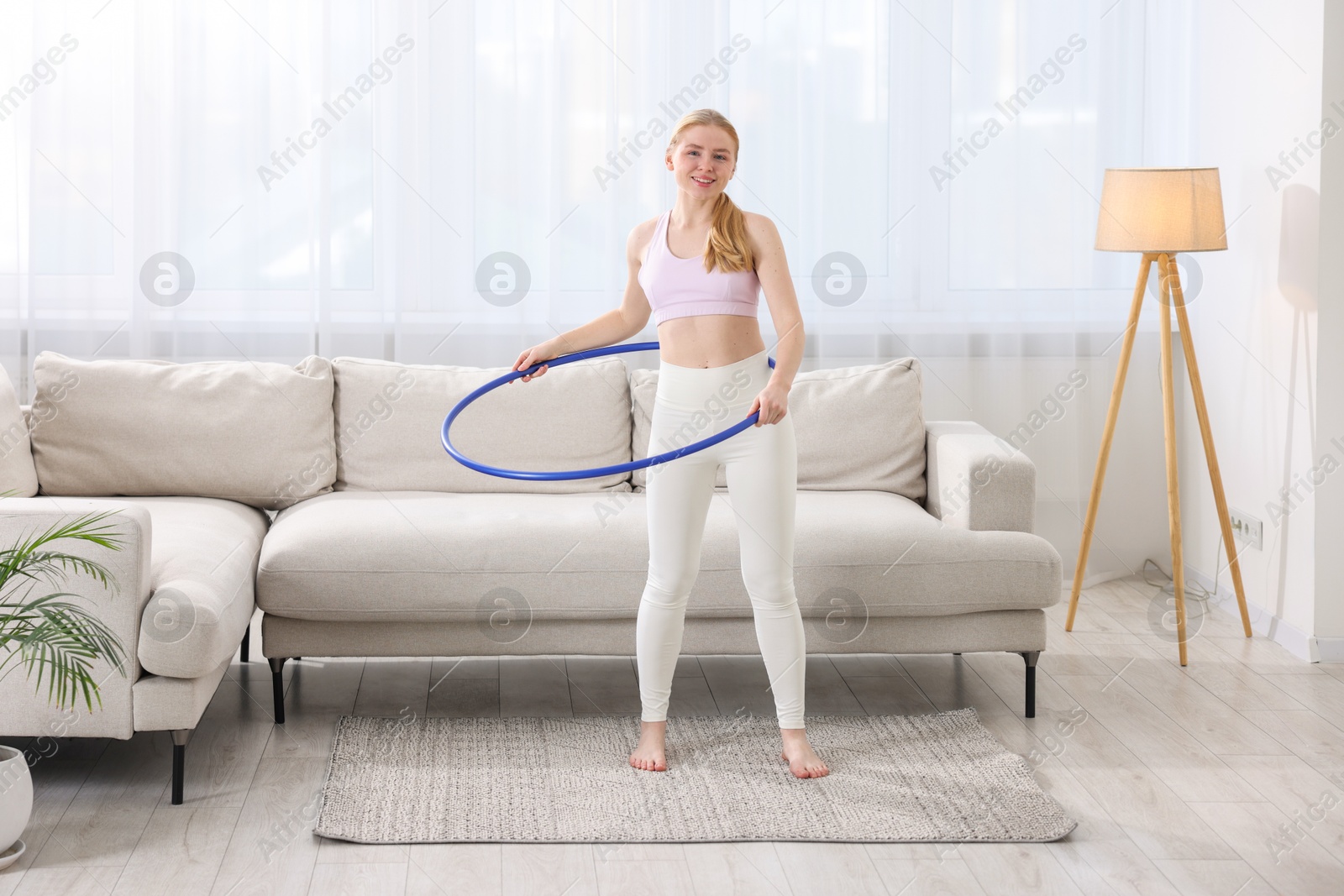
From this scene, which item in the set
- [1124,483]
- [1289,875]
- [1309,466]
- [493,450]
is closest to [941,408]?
[1124,483]

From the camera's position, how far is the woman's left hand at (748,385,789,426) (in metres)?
2.39

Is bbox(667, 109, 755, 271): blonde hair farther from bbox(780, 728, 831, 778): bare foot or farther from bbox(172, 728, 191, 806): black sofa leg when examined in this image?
bbox(172, 728, 191, 806): black sofa leg

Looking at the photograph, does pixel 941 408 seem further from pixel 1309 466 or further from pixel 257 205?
pixel 257 205

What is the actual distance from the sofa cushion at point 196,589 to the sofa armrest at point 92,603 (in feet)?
0.14

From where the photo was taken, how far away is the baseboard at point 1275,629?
354cm

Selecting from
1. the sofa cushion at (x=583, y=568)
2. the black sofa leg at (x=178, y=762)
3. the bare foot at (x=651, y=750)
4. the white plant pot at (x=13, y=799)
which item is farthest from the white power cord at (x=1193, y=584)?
the white plant pot at (x=13, y=799)

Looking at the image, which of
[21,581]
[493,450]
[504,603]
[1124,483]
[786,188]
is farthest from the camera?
[1124,483]

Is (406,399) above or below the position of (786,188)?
below

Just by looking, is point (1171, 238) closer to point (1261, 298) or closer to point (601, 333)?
point (1261, 298)

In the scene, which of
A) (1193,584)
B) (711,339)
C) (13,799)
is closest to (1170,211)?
(1193,584)

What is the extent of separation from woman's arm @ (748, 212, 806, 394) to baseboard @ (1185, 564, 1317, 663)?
6.41 ft

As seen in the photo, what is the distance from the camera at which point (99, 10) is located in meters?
3.87

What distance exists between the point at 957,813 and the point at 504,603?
1095mm

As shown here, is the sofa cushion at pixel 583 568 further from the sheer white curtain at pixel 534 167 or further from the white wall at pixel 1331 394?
the sheer white curtain at pixel 534 167
